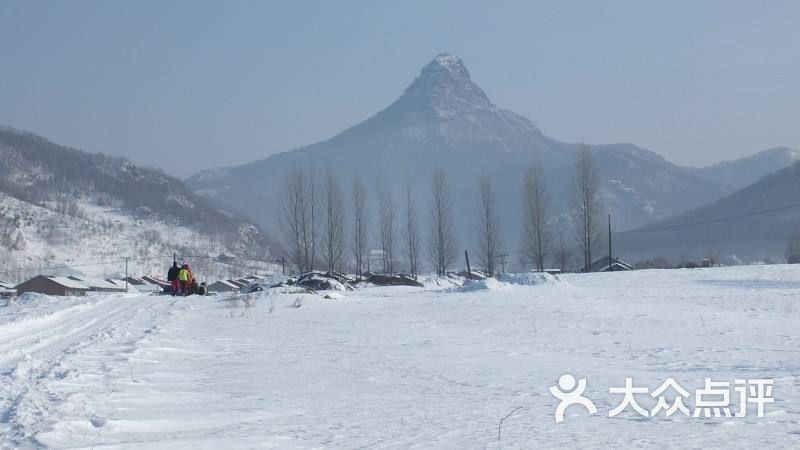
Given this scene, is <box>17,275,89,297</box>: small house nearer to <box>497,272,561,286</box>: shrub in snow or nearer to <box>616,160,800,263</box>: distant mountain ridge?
<box>497,272,561,286</box>: shrub in snow

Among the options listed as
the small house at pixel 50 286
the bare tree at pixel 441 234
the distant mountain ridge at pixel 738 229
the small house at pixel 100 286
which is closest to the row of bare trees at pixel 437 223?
the bare tree at pixel 441 234

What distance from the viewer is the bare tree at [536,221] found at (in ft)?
185

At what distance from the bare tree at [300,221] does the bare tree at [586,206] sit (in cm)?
1835

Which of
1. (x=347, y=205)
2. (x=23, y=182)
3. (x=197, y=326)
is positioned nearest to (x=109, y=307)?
(x=197, y=326)

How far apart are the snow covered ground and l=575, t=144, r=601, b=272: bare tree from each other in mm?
33231

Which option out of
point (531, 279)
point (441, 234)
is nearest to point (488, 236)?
point (441, 234)

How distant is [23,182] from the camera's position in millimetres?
133250

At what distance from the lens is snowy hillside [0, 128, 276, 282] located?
10206 centimetres

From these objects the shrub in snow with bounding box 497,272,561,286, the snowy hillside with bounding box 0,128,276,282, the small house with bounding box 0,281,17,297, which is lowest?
the small house with bounding box 0,281,17,297

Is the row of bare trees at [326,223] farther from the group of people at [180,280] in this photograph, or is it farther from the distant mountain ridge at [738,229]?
the distant mountain ridge at [738,229]

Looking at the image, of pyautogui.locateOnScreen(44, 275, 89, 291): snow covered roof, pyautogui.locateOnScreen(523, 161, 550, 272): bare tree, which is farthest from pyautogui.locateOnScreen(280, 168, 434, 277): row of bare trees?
pyautogui.locateOnScreen(44, 275, 89, 291): snow covered roof

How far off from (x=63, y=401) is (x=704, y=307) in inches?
578

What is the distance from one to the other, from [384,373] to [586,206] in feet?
147

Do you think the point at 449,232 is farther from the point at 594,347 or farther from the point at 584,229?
the point at 594,347
